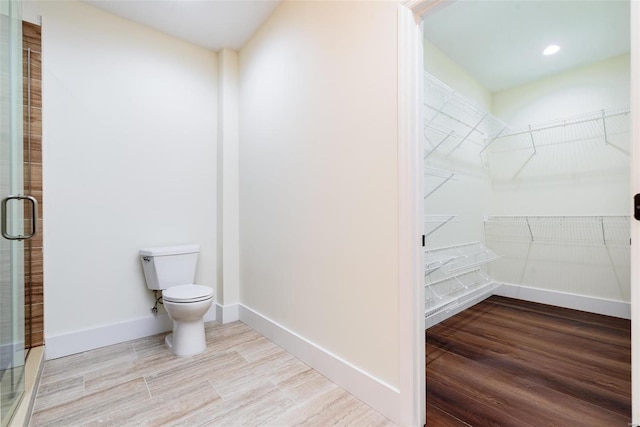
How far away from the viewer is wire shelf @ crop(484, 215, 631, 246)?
2865mm

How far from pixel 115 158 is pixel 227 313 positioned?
1569 millimetres

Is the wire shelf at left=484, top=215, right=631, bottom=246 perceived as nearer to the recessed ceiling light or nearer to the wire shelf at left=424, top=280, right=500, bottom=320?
the wire shelf at left=424, top=280, right=500, bottom=320

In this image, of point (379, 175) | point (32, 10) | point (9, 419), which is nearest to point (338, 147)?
point (379, 175)

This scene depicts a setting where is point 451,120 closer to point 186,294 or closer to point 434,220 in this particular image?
point 434,220

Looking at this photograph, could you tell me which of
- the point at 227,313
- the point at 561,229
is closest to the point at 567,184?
the point at 561,229

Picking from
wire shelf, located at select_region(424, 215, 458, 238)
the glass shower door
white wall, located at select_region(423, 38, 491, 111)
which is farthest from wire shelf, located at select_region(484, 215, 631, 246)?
the glass shower door

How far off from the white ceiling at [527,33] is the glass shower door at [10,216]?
2.41 meters

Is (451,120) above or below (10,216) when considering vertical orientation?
above

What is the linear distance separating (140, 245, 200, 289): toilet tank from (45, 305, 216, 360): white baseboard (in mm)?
317

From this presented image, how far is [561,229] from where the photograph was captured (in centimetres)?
319

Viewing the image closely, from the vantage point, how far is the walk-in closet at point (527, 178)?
7.75ft

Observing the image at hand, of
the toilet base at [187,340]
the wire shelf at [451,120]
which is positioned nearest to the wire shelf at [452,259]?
the wire shelf at [451,120]

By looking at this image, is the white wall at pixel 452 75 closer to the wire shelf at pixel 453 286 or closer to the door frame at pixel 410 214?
the door frame at pixel 410 214

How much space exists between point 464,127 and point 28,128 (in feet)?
11.8
